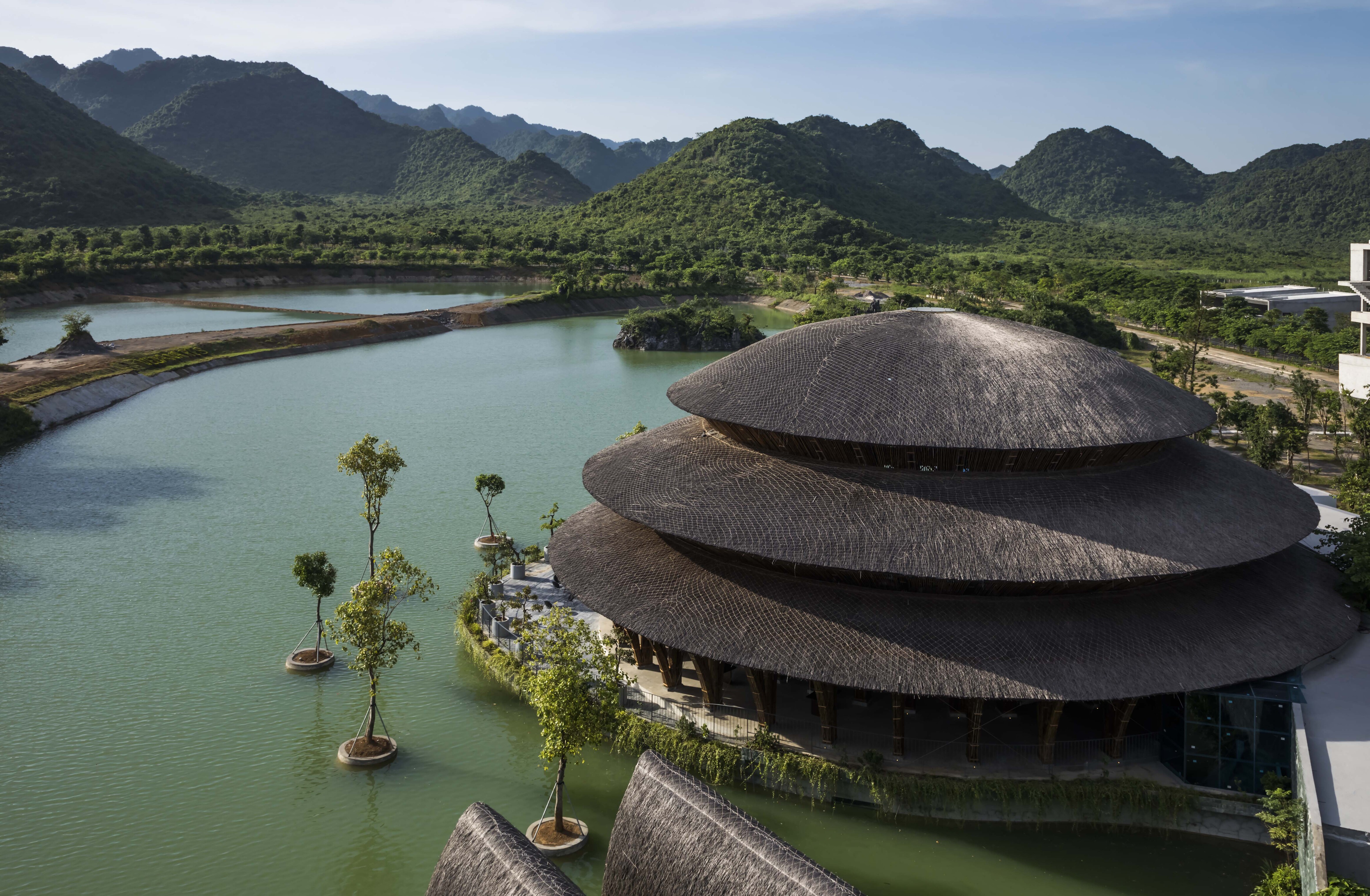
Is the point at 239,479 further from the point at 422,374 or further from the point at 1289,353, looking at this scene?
the point at 1289,353

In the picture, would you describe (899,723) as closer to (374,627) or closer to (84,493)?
(374,627)

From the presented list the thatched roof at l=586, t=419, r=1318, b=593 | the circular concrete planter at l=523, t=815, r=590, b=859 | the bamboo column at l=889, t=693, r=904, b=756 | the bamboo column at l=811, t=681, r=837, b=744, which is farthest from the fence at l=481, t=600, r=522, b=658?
the bamboo column at l=889, t=693, r=904, b=756

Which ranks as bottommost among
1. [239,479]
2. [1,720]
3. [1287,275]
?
[1,720]

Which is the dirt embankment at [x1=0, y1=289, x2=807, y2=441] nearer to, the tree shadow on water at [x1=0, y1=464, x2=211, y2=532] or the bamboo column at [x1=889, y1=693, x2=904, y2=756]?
the tree shadow on water at [x1=0, y1=464, x2=211, y2=532]

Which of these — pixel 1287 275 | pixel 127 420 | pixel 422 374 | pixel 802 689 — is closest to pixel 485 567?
pixel 802 689

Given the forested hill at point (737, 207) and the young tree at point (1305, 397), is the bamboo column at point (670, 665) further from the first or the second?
the forested hill at point (737, 207)

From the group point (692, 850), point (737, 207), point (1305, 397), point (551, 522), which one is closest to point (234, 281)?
point (737, 207)

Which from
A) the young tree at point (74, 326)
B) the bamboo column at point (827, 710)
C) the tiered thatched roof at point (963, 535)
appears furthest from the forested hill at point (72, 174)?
the bamboo column at point (827, 710)
